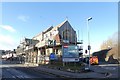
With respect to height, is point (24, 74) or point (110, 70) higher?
point (110, 70)

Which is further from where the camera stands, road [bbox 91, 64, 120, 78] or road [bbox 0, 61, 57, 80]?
road [bbox 91, 64, 120, 78]

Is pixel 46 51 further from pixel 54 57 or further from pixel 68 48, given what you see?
pixel 68 48

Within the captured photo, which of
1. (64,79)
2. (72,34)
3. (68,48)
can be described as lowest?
(64,79)

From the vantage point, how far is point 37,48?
277 ft

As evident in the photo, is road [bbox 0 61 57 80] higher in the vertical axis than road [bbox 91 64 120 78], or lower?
lower

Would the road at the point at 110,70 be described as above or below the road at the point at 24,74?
above

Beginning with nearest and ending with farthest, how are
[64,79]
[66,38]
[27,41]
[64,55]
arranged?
[64,79] → [64,55] → [66,38] → [27,41]

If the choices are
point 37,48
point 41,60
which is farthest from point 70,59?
point 37,48

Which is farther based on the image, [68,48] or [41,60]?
[41,60]

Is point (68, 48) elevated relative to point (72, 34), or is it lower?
lower

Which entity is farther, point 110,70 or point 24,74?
point 110,70

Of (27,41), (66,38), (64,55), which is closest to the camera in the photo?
(64,55)

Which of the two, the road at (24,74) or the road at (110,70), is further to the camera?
the road at (110,70)

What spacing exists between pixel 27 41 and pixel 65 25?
40.4m
